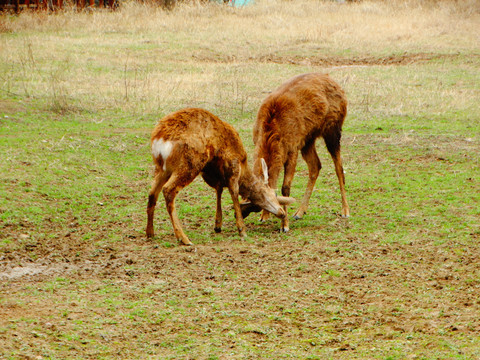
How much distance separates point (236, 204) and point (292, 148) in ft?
3.37

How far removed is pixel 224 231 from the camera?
24.7 feet

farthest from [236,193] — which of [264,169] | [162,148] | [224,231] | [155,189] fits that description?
Result: [162,148]

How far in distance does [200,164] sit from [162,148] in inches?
17.7

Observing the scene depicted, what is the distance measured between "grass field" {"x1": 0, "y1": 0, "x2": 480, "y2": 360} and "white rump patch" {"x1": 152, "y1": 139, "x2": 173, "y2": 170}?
0.97m

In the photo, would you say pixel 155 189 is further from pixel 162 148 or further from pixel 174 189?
pixel 162 148

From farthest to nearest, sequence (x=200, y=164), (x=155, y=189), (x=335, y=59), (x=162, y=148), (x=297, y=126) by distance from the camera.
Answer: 1. (x=335, y=59)
2. (x=297, y=126)
3. (x=155, y=189)
4. (x=200, y=164)
5. (x=162, y=148)

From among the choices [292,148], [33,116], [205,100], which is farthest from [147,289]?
[205,100]

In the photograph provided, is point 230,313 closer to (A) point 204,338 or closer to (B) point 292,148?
(A) point 204,338

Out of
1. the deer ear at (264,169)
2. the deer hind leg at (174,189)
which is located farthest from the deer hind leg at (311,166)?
the deer hind leg at (174,189)

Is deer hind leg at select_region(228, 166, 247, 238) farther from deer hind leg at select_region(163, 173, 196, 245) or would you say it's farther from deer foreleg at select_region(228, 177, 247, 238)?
deer hind leg at select_region(163, 173, 196, 245)

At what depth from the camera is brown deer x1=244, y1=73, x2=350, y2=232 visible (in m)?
7.52

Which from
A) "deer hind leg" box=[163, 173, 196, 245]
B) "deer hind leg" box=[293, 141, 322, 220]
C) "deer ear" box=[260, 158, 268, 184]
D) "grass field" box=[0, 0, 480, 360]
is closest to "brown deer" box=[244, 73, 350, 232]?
"deer hind leg" box=[293, 141, 322, 220]

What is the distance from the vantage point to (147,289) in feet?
18.3

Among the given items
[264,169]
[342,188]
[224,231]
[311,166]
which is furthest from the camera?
[311,166]
